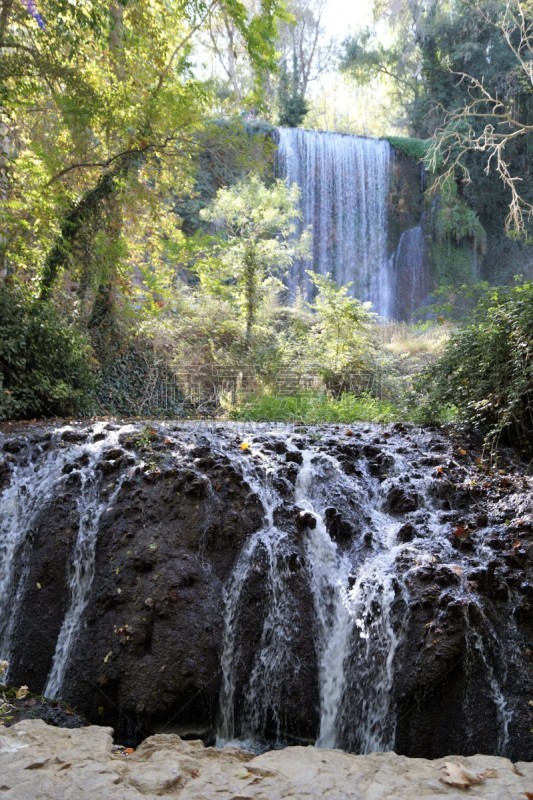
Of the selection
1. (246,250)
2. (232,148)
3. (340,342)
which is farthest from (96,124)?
(340,342)

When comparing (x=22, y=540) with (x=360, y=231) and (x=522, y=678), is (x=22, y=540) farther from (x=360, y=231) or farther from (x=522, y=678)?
(x=360, y=231)

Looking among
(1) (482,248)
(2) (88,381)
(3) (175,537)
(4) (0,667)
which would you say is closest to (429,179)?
(1) (482,248)

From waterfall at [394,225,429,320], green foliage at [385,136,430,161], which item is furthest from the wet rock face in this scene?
green foliage at [385,136,430,161]

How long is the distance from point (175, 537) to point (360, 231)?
1958cm

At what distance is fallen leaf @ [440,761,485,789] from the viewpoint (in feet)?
7.07

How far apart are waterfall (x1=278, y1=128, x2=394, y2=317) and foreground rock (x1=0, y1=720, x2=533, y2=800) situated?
754 inches

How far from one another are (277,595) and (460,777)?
7.63ft

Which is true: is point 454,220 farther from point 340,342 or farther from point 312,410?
point 312,410

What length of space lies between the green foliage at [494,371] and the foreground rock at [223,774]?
3.86 meters

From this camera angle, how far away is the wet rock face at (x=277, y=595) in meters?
3.84

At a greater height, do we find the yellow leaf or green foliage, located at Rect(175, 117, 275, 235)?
green foliage, located at Rect(175, 117, 275, 235)

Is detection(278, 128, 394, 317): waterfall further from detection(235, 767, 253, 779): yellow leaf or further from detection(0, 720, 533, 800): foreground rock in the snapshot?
detection(235, 767, 253, 779): yellow leaf

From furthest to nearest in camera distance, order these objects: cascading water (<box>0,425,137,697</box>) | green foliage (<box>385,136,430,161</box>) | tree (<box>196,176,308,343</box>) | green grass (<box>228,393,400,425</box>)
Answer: green foliage (<box>385,136,430,161</box>)
tree (<box>196,176,308,343</box>)
green grass (<box>228,393,400,425</box>)
cascading water (<box>0,425,137,697</box>)

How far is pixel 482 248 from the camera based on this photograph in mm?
23938
